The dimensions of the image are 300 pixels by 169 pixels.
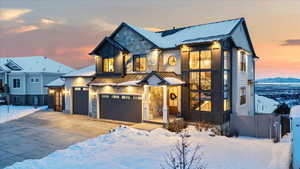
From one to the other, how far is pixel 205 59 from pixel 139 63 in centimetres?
584

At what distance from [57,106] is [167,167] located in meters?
19.0

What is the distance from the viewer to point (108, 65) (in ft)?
59.9

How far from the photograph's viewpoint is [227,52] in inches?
571

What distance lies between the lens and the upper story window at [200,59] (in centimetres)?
1412

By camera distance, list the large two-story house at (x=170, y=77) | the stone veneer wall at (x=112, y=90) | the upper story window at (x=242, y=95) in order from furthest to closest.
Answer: the upper story window at (x=242, y=95)
the stone veneer wall at (x=112, y=90)
the large two-story house at (x=170, y=77)

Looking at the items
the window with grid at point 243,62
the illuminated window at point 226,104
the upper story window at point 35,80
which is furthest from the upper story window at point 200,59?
the upper story window at point 35,80

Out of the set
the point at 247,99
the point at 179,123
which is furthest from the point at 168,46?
the point at 247,99

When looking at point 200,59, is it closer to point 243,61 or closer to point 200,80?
point 200,80

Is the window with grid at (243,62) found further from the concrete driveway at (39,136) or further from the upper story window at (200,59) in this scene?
the concrete driveway at (39,136)

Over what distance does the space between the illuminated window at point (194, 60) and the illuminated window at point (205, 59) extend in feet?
0.96

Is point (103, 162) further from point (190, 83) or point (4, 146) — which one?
point (190, 83)

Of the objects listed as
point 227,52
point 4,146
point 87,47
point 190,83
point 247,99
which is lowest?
point 4,146

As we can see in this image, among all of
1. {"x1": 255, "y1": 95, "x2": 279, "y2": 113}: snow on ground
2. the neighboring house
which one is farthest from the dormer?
{"x1": 255, "y1": 95, "x2": 279, "y2": 113}: snow on ground

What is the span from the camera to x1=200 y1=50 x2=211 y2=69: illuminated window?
554 inches
